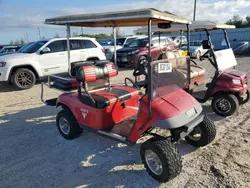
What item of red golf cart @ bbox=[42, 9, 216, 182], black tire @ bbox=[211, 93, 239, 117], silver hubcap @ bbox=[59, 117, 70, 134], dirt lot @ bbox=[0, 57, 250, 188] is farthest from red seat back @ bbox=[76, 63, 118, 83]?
black tire @ bbox=[211, 93, 239, 117]

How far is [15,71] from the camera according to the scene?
805 centimetres

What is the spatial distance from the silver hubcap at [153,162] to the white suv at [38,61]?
6641mm

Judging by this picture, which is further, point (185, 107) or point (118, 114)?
point (118, 114)

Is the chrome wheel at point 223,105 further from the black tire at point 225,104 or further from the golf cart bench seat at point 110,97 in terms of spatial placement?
the golf cart bench seat at point 110,97

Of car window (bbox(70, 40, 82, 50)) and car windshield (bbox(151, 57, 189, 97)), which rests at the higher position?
car window (bbox(70, 40, 82, 50))

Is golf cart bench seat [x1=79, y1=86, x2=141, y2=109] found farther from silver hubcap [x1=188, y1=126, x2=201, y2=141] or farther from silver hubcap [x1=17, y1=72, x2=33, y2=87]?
silver hubcap [x1=17, y1=72, x2=33, y2=87]

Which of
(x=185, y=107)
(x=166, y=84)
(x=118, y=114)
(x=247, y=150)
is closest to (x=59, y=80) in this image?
(x=118, y=114)

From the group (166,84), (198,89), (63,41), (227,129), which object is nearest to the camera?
(166,84)

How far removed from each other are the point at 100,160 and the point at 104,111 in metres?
0.73

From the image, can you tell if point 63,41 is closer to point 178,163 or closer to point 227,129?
point 227,129

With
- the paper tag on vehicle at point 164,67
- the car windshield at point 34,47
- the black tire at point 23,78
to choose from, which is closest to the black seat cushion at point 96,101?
the paper tag on vehicle at point 164,67

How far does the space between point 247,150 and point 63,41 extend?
7.49 m

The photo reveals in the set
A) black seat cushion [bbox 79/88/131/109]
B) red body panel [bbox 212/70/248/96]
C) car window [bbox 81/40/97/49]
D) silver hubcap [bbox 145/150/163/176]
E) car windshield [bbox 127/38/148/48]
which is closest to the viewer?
silver hubcap [bbox 145/150/163/176]

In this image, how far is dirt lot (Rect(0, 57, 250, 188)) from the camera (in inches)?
113
